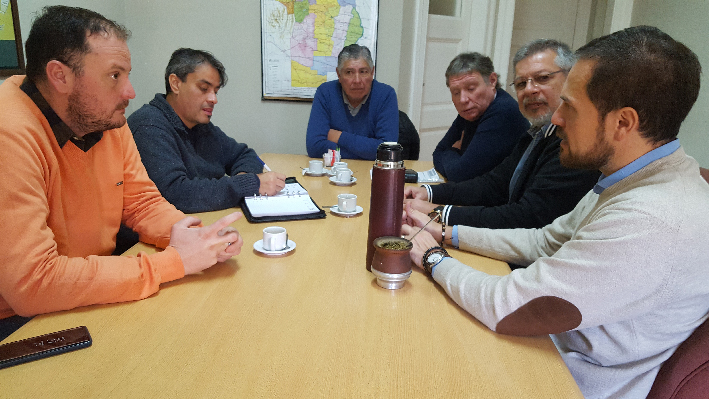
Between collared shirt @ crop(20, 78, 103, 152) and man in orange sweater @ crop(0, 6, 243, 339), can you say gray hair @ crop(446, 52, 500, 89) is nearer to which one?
man in orange sweater @ crop(0, 6, 243, 339)

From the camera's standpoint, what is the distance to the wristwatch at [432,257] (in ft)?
3.52

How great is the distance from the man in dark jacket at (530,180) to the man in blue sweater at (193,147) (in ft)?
2.24

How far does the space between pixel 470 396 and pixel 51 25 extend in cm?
120

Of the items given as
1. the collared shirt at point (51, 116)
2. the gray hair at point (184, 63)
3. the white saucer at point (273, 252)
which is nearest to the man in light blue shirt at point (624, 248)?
the white saucer at point (273, 252)

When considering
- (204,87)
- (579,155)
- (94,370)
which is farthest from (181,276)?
(204,87)

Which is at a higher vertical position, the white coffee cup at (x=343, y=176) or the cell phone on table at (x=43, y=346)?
the white coffee cup at (x=343, y=176)

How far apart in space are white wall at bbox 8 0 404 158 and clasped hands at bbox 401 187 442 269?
1.92 m

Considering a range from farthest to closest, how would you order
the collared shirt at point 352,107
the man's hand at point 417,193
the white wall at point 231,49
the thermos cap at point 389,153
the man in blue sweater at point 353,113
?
the white wall at point 231,49
the collared shirt at point 352,107
the man in blue sweater at point 353,113
the man's hand at point 417,193
the thermos cap at point 389,153

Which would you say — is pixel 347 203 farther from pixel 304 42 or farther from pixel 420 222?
pixel 304 42

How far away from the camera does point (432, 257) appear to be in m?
1.08

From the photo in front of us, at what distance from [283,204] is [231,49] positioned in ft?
7.51

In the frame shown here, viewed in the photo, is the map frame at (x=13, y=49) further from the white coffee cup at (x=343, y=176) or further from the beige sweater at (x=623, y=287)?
the beige sweater at (x=623, y=287)

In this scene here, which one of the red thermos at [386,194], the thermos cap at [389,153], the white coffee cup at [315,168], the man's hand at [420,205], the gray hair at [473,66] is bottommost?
the man's hand at [420,205]

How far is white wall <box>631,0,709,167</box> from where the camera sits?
10.2ft
